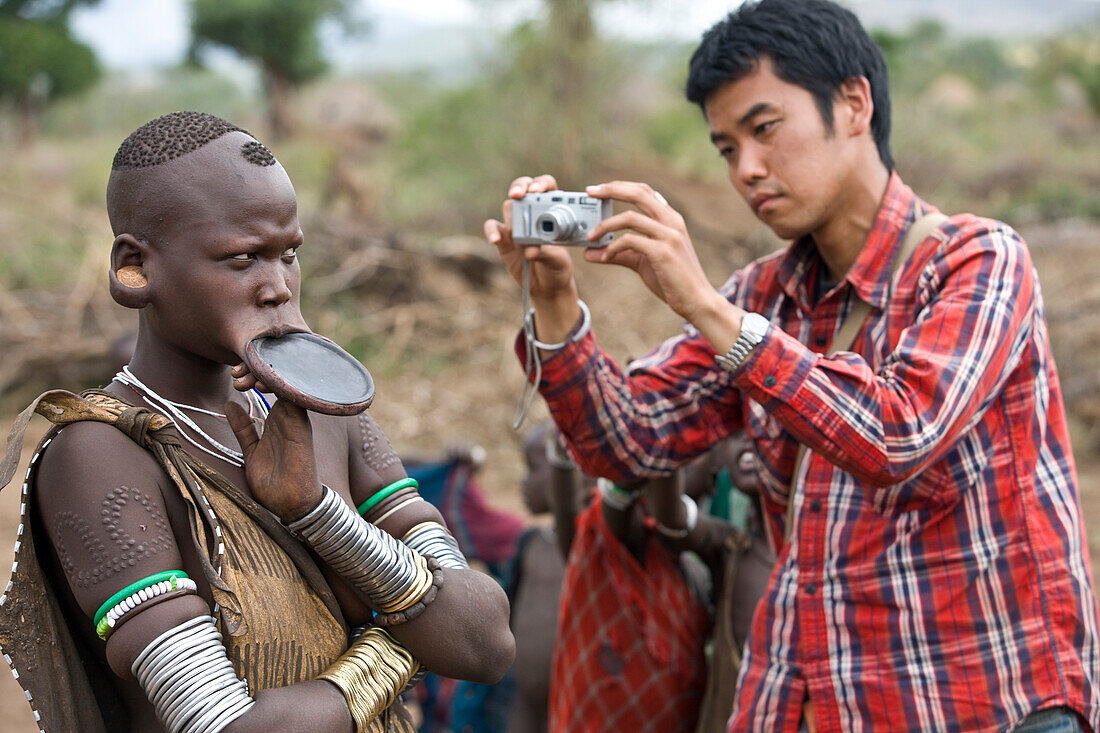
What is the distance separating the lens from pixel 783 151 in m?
1.95

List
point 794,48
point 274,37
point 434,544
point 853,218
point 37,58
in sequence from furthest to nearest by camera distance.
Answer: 1. point 274,37
2. point 37,58
3. point 853,218
4. point 794,48
5. point 434,544

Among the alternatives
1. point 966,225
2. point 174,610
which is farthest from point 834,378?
point 174,610

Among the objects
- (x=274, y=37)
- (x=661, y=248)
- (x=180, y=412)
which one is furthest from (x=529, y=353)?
(x=274, y=37)

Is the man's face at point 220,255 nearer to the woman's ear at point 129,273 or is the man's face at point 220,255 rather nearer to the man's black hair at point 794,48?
the woman's ear at point 129,273

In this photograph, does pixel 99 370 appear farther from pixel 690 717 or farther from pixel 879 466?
pixel 879 466

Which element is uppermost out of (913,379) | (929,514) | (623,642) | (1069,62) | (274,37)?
(1069,62)

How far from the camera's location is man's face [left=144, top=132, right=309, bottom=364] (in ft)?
3.94

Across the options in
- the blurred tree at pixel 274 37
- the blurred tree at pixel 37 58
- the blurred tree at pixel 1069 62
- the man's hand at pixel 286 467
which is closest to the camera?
the man's hand at pixel 286 467

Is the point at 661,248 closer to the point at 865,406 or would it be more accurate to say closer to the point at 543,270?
the point at 543,270

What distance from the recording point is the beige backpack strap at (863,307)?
195 centimetres

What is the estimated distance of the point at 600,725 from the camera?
2674 mm

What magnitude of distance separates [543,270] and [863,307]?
2.10 feet

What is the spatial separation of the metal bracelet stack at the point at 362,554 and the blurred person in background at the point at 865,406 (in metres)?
0.73

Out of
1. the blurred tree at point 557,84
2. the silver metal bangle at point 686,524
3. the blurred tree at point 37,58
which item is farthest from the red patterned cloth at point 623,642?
the blurred tree at point 37,58
